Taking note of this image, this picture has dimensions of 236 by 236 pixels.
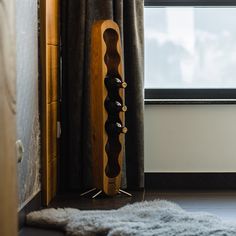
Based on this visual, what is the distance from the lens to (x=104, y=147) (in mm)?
3148

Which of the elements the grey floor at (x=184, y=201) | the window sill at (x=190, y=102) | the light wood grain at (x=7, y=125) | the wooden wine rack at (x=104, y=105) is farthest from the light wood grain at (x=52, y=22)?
the light wood grain at (x=7, y=125)

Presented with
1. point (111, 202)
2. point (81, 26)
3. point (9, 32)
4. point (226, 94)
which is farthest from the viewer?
point (226, 94)

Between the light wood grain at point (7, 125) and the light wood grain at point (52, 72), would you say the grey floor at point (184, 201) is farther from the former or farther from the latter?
the light wood grain at point (7, 125)

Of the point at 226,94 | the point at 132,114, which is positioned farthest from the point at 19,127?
the point at 226,94

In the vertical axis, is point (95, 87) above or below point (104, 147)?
above

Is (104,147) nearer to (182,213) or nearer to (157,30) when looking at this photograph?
(182,213)

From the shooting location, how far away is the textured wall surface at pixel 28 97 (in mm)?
2393

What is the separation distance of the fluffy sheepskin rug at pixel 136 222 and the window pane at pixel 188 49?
51.2 inches

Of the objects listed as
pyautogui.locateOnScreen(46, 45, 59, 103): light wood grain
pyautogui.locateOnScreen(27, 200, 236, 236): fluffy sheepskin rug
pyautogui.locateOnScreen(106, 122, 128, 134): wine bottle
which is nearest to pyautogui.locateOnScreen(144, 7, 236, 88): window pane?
pyautogui.locateOnScreen(106, 122, 128, 134): wine bottle

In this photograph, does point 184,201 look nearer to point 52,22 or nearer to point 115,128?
point 115,128

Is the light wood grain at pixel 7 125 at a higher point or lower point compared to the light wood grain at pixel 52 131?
higher

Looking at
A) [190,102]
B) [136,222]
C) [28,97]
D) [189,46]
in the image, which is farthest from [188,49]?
[136,222]

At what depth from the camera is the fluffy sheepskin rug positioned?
6.88 ft

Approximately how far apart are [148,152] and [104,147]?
54 cm
